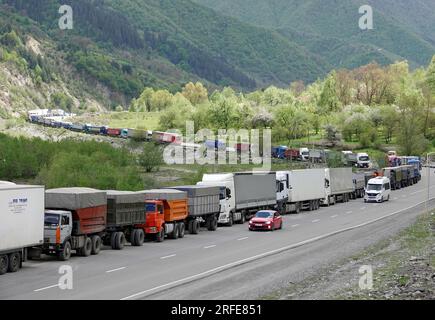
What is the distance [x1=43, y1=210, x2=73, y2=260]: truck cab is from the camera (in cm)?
3359

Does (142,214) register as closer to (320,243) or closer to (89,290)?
(320,243)

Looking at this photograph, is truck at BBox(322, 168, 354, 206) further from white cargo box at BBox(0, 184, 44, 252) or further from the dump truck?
white cargo box at BBox(0, 184, 44, 252)

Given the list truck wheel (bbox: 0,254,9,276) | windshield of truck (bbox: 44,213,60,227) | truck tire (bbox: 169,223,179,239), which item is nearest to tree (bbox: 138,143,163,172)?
truck tire (bbox: 169,223,179,239)

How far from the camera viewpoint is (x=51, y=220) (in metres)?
33.9

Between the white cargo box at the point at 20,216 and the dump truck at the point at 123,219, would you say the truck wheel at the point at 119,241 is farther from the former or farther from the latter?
the white cargo box at the point at 20,216

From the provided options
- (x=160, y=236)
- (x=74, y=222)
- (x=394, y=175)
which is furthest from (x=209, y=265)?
(x=394, y=175)

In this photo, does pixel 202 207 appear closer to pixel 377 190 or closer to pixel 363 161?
pixel 377 190

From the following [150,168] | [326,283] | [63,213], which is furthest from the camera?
[150,168]

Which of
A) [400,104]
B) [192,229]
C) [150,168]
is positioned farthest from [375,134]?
[192,229]

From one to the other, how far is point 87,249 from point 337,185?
44.6 meters

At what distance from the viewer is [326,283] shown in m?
26.9

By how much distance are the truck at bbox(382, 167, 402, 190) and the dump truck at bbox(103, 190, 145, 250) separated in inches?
2203
